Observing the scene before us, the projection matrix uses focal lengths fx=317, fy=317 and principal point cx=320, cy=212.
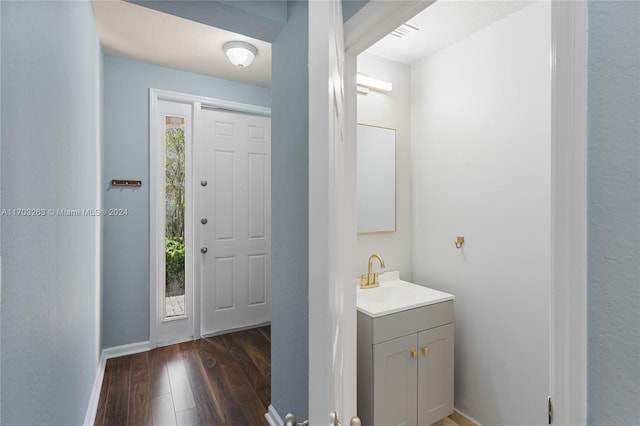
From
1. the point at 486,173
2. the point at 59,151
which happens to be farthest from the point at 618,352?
the point at 59,151

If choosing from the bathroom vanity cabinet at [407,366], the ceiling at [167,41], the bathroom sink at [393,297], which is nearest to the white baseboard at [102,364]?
the bathroom vanity cabinet at [407,366]

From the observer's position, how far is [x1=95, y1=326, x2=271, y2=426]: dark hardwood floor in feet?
6.35

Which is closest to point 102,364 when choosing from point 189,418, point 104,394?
point 104,394

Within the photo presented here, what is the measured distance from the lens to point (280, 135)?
5.60ft

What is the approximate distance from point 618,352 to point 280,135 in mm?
1516

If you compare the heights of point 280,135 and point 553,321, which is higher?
point 280,135

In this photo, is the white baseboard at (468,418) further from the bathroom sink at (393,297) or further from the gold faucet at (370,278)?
the gold faucet at (370,278)

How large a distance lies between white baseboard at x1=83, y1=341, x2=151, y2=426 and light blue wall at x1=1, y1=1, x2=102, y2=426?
12.1 inches

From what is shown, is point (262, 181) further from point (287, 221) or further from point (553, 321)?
point (553, 321)

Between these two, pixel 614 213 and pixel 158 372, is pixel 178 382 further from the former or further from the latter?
pixel 614 213

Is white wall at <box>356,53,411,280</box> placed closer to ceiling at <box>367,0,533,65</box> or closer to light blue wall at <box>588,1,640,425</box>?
ceiling at <box>367,0,533,65</box>

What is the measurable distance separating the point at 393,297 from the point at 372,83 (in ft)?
4.74

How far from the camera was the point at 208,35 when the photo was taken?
90.5 inches

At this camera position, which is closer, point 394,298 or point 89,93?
point 89,93
